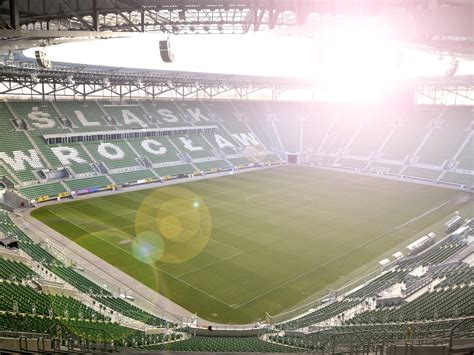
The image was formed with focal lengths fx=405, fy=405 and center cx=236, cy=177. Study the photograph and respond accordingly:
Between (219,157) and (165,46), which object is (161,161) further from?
(165,46)

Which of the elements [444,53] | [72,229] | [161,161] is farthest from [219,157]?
[444,53]

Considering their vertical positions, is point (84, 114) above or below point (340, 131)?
above

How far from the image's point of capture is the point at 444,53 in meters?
13.1

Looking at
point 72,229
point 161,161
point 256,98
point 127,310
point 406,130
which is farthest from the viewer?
point 256,98

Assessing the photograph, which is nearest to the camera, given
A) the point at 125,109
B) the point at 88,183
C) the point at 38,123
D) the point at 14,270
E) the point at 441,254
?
the point at 14,270

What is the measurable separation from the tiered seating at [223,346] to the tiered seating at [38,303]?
4035 mm

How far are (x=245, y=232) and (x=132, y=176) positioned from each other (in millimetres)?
21243

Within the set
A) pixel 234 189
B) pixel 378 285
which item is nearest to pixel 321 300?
pixel 378 285

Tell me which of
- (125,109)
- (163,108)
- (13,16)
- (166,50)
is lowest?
(163,108)

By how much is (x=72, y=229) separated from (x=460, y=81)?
5731cm

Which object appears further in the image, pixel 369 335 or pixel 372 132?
pixel 372 132

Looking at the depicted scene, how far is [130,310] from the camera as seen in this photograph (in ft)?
65.5

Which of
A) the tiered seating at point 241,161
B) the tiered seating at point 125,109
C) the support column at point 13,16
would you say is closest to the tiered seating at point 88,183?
the tiered seating at point 125,109

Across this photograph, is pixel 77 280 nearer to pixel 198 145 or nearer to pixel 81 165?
pixel 81 165
